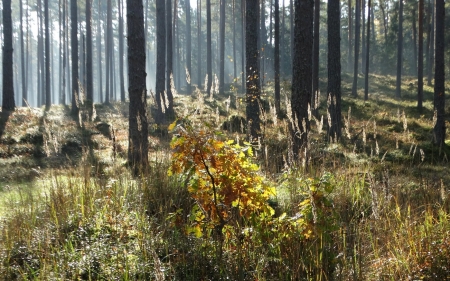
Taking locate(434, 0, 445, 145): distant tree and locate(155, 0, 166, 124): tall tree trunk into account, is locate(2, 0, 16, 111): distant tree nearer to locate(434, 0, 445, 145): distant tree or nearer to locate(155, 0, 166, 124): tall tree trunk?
locate(155, 0, 166, 124): tall tree trunk

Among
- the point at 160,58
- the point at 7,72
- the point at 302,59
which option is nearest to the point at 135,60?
the point at 302,59

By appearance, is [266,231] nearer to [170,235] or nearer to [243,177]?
[243,177]

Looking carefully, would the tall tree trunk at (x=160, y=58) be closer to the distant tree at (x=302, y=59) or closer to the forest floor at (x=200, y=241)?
the distant tree at (x=302, y=59)

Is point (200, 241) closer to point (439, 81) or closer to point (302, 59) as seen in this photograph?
point (302, 59)

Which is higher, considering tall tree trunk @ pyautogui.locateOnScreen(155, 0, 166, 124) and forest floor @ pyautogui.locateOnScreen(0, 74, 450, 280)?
tall tree trunk @ pyautogui.locateOnScreen(155, 0, 166, 124)

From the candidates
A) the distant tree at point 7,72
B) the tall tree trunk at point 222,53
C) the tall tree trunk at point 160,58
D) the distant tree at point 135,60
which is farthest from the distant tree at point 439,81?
the tall tree trunk at point 222,53

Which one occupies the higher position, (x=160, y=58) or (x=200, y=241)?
(x=160, y=58)

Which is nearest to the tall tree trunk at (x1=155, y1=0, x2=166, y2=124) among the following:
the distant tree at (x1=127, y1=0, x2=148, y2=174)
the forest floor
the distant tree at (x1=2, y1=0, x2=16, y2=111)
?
the distant tree at (x1=2, y1=0, x2=16, y2=111)

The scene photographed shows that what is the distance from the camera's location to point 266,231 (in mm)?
3594

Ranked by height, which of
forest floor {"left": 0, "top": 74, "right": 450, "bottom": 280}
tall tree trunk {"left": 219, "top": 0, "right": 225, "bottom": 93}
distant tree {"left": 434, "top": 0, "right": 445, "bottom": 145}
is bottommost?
forest floor {"left": 0, "top": 74, "right": 450, "bottom": 280}

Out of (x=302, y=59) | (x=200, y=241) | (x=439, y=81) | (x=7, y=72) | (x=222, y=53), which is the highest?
(x=222, y=53)

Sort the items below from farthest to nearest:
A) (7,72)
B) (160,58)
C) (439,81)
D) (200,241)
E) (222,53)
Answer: (222,53), (160,58), (7,72), (439,81), (200,241)

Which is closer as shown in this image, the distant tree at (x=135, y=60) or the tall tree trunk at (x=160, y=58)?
the distant tree at (x=135, y=60)

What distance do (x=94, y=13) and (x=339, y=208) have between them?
5546cm
